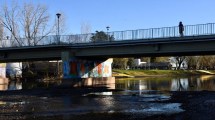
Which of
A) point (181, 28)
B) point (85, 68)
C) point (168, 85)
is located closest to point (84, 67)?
point (85, 68)

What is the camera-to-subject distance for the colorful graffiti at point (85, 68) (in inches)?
2544

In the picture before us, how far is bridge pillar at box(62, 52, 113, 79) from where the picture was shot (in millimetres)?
64500

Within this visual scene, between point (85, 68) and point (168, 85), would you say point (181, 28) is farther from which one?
point (85, 68)

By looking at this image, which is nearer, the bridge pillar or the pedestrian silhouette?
the pedestrian silhouette

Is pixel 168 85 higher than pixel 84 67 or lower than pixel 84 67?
lower

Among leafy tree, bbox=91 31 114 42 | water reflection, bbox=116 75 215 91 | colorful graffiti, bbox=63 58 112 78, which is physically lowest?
water reflection, bbox=116 75 215 91

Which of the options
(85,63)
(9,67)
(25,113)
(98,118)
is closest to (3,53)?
(85,63)

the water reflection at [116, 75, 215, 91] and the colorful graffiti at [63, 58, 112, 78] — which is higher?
the colorful graffiti at [63, 58, 112, 78]

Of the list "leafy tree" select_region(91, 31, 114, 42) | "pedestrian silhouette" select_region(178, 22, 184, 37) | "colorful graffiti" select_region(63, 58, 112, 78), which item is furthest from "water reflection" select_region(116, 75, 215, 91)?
"leafy tree" select_region(91, 31, 114, 42)

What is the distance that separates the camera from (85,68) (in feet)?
226

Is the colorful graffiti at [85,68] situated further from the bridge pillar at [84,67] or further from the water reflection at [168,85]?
the water reflection at [168,85]

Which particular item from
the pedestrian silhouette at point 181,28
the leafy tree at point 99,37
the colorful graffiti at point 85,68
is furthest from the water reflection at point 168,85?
the leafy tree at point 99,37

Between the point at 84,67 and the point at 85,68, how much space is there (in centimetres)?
45

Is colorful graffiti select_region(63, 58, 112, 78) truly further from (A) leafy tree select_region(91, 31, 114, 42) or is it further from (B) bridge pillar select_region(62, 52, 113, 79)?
(A) leafy tree select_region(91, 31, 114, 42)
